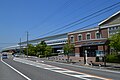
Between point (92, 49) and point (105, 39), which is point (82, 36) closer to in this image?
point (92, 49)

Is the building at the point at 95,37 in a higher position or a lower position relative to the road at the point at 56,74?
higher

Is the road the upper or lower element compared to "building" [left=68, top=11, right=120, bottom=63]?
lower

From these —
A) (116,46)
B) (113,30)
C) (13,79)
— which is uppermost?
(113,30)

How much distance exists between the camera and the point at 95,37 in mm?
68938

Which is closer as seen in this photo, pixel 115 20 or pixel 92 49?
pixel 115 20

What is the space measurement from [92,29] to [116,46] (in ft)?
97.3

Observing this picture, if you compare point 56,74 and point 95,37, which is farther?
point 95,37

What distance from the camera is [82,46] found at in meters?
73.5

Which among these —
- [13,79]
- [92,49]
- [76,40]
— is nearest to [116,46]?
[13,79]

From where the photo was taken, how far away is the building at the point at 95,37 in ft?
205

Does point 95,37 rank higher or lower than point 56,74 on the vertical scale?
Result: higher

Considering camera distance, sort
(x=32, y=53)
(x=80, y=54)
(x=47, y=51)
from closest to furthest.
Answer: (x=80, y=54) < (x=47, y=51) < (x=32, y=53)

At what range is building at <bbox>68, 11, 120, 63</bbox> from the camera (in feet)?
205

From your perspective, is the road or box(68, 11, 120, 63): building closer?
the road
